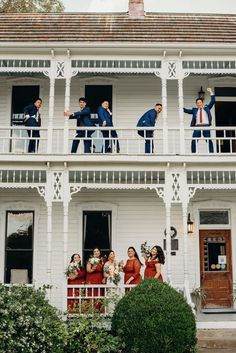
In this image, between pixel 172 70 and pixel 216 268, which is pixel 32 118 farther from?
pixel 216 268

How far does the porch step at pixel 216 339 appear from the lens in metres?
11.4

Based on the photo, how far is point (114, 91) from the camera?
15.9 m

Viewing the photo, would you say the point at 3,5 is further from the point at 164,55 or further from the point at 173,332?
the point at 173,332

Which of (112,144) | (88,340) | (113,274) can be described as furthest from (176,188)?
(88,340)

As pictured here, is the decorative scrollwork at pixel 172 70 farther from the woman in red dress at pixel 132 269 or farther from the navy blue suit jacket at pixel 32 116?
the woman in red dress at pixel 132 269

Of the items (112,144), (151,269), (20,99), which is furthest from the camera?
(20,99)

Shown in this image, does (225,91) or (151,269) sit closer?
(151,269)

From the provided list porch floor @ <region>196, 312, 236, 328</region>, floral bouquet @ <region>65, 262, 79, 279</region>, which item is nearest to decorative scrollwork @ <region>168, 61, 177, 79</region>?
floral bouquet @ <region>65, 262, 79, 279</region>

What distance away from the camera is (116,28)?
1558 cm

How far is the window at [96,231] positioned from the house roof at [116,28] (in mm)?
5042

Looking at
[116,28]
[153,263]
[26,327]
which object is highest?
[116,28]

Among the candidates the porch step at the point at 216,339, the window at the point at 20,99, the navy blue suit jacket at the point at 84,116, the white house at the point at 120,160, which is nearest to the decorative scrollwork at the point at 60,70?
the white house at the point at 120,160

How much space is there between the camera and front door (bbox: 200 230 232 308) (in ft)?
48.9

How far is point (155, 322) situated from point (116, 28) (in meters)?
9.21
